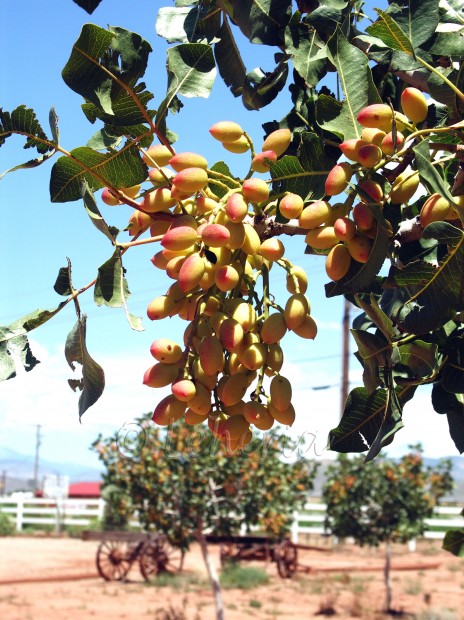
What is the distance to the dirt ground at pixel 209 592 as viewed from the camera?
12055mm

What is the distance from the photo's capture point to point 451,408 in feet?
3.69

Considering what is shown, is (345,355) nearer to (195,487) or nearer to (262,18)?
(195,487)

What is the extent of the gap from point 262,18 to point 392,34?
243mm

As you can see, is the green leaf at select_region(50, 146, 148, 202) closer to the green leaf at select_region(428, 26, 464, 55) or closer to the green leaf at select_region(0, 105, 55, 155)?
the green leaf at select_region(0, 105, 55, 155)

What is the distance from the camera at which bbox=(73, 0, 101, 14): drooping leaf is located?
105 centimetres

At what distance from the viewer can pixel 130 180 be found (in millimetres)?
1062

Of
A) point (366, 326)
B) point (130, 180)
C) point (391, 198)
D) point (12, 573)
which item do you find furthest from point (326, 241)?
point (12, 573)

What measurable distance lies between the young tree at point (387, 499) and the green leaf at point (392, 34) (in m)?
12.1

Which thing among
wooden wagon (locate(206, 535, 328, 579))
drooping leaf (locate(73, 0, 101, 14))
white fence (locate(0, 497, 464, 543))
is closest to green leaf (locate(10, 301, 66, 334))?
drooping leaf (locate(73, 0, 101, 14))

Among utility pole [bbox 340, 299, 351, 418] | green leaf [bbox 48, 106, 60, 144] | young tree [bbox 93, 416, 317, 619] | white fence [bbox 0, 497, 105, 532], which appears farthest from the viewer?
white fence [bbox 0, 497, 105, 532]

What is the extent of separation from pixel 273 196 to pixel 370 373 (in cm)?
26

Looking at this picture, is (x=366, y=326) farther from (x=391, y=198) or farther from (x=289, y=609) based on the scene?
(x=289, y=609)

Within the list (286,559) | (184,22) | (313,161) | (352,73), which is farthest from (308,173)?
(286,559)

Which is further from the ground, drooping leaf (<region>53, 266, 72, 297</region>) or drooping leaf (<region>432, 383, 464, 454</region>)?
drooping leaf (<region>53, 266, 72, 297</region>)
